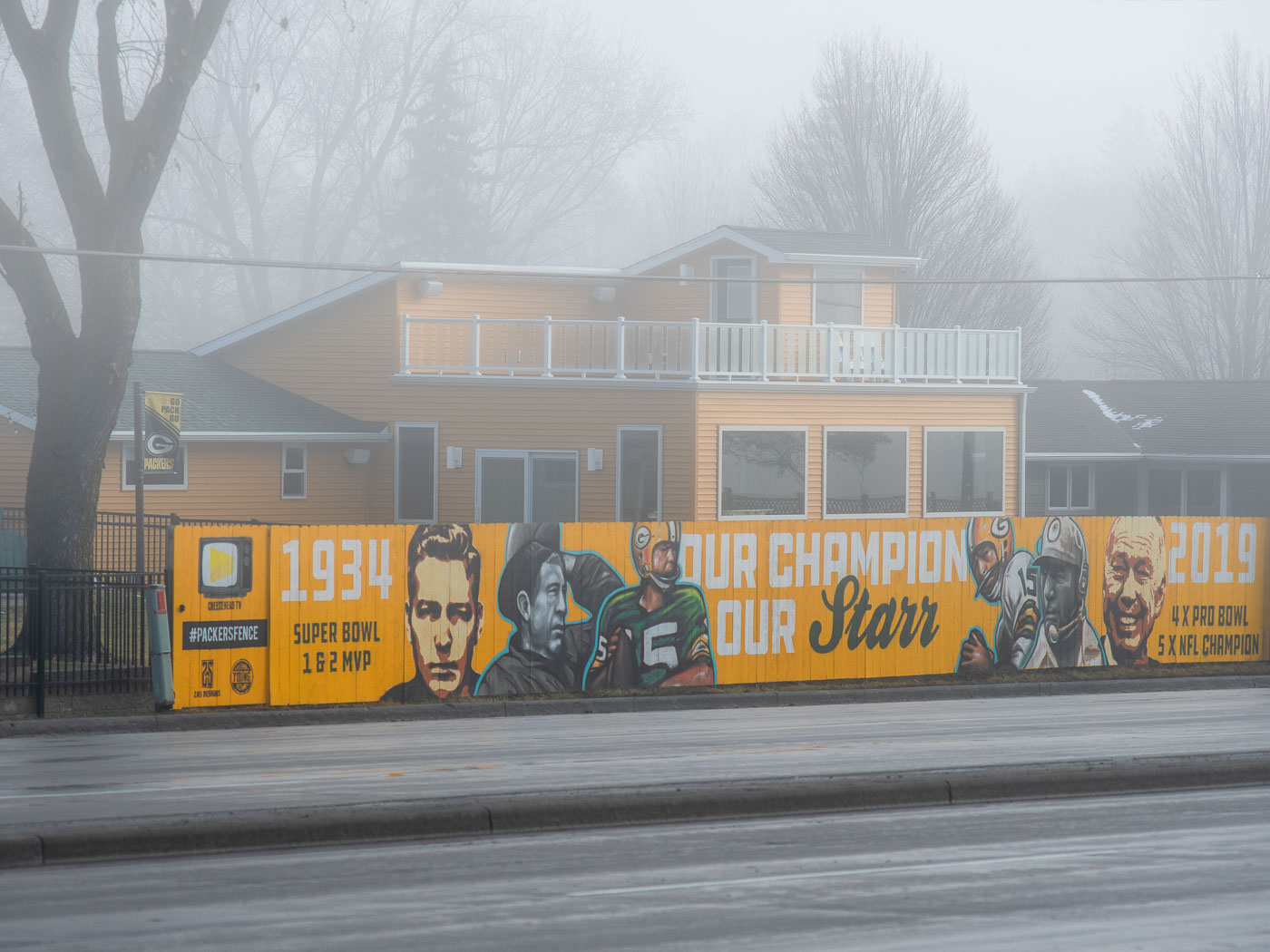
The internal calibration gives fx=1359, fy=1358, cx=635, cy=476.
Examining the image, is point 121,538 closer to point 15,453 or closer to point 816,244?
point 15,453

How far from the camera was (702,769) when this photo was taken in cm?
1047

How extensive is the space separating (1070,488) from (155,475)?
2432cm

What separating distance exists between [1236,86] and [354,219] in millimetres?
36356

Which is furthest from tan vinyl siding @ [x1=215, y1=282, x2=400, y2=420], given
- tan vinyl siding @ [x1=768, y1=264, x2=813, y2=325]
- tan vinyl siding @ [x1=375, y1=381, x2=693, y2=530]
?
tan vinyl siding @ [x1=768, y1=264, x2=813, y2=325]

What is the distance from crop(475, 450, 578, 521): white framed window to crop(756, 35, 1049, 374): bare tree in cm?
2025

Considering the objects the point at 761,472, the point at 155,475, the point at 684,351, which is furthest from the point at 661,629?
the point at 155,475

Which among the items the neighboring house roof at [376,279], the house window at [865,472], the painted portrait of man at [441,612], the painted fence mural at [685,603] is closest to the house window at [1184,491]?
the house window at [865,472]

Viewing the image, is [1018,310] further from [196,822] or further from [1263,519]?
[196,822]

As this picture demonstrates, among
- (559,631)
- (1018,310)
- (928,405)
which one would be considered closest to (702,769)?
(559,631)

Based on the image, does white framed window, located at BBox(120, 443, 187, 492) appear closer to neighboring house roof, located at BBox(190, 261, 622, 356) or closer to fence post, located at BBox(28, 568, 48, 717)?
neighboring house roof, located at BBox(190, 261, 622, 356)

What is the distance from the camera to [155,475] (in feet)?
88.1

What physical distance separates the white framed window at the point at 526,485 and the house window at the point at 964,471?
769 centimetres

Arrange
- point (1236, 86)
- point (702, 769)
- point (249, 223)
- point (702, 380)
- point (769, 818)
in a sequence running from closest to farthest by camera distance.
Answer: point (769, 818)
point (702, 769)
point (702, 380)
point (1236, 86)
point (249, 223)

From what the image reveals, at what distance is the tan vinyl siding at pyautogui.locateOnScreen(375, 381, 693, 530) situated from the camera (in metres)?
27.1
